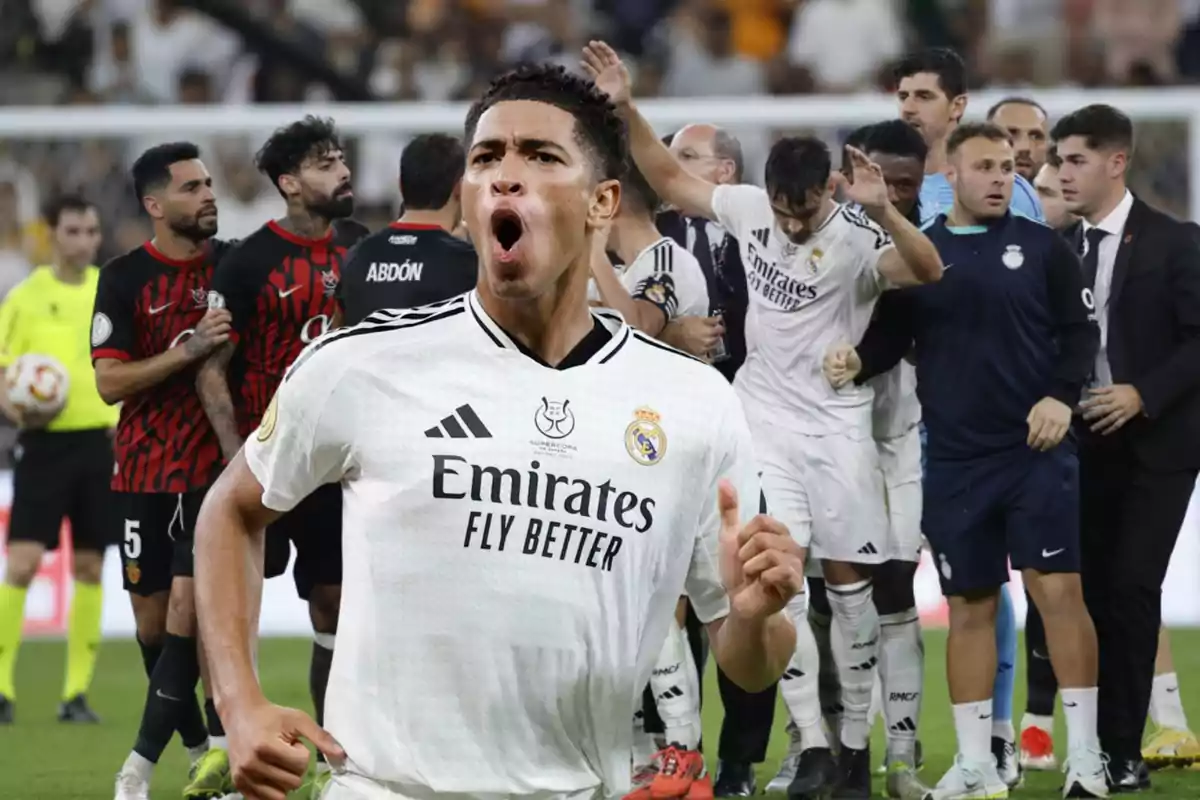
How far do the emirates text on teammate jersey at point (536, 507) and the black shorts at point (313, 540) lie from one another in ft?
13.0

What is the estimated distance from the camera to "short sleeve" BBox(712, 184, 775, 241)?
7.31 metres

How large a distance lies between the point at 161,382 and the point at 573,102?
156 inches

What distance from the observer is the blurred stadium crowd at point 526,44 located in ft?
50.6

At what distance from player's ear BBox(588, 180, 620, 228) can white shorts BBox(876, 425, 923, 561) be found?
150 inches

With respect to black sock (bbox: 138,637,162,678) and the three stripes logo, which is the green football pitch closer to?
black sock (bbox: 138,637,162,678)

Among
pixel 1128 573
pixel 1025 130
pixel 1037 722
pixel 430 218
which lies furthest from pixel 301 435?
pixel 1025 130

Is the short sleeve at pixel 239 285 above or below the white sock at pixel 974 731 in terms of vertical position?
above

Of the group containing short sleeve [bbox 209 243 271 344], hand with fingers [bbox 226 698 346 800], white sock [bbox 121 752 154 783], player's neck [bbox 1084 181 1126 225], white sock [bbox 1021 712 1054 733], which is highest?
player's neck [bbox 1084 181 1126 225]

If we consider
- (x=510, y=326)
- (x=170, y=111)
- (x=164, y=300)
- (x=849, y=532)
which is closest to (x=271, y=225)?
(x=164, y=300)

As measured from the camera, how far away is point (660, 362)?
3.61 meters

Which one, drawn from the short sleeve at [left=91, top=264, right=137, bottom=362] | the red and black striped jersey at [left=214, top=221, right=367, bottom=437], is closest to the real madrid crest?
the red and black striped jersey at [left=214, top=221, right=367, bottom=437]

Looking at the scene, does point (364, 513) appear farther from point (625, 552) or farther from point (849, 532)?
point (849, 532)

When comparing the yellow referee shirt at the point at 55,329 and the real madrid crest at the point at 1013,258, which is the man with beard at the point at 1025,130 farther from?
the yellow referee shirt at the point at 55,329

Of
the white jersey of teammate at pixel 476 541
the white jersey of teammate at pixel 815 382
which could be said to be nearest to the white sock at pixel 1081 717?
the white jersey of teammate at pixel 815 382
